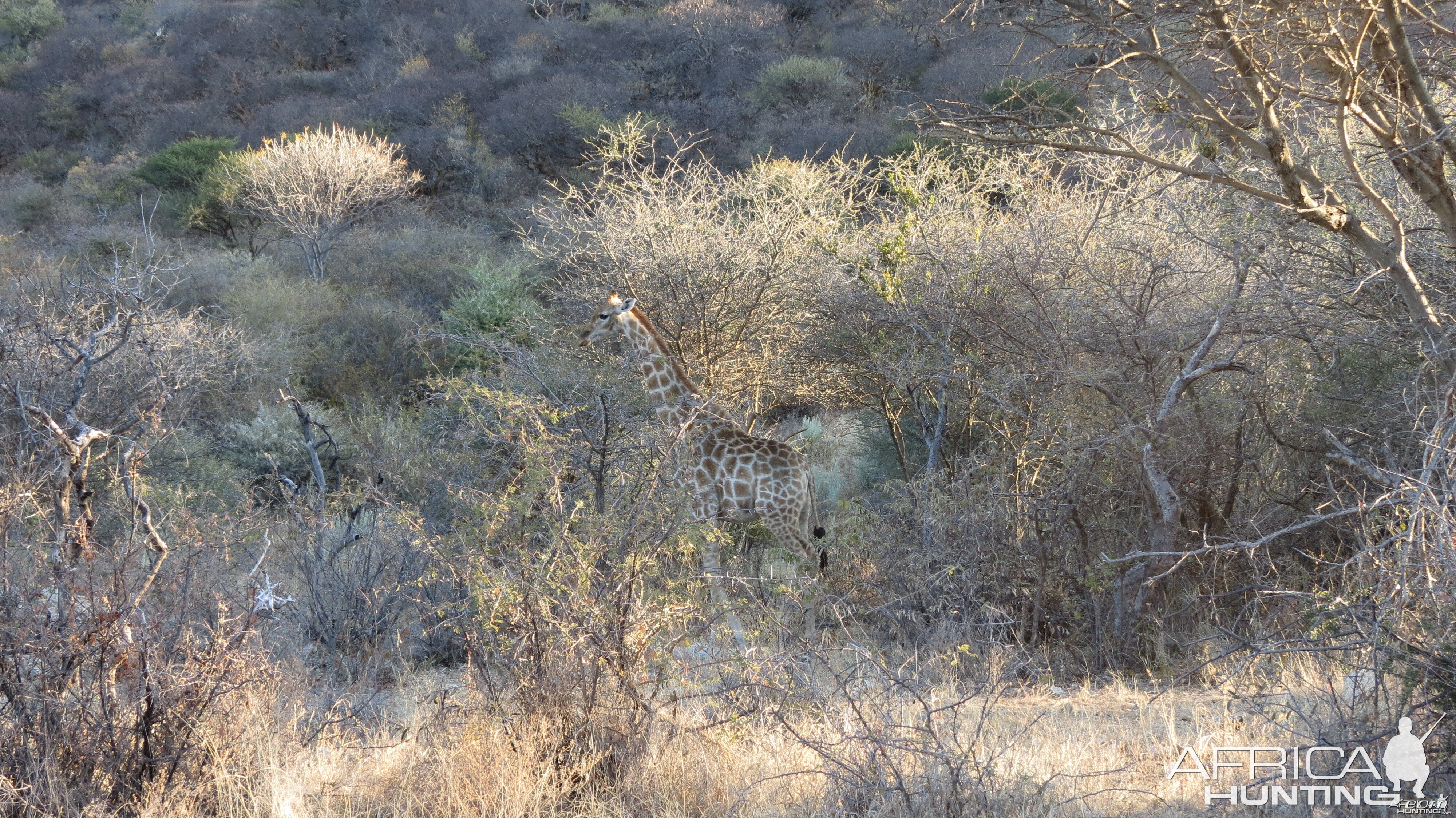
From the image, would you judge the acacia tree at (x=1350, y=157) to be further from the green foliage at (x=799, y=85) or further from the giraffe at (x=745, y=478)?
the green foliage at (x=799, y=85)

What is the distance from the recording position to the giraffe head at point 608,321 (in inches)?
286

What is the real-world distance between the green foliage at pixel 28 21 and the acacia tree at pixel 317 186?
1901 cm

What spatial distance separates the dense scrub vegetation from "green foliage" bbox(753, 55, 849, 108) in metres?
15.3

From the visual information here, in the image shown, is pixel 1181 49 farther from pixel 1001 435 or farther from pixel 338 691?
pixel 338 691

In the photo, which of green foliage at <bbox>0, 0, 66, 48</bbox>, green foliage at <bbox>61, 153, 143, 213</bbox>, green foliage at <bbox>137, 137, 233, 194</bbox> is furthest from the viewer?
A: green foliage at <bbox>0, 0, 66, 48</bbox>

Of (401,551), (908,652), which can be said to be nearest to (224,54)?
(401,551)

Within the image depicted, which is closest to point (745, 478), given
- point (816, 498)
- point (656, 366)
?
point (816, 498)

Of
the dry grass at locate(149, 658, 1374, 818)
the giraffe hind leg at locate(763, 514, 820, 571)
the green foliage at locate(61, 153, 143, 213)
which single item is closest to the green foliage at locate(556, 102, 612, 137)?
the green foliage at locate(61, 153, 143, 213)

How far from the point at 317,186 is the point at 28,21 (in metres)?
23.2

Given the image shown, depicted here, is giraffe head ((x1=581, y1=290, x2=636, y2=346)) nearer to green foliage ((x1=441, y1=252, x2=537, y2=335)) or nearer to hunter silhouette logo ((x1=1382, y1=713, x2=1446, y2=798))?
green foliage ((x1=441, y1=252, x2=537, y2=335))

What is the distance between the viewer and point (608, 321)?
7.33 meters
